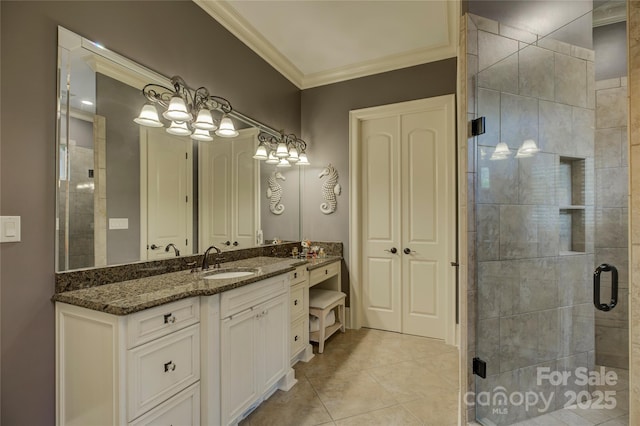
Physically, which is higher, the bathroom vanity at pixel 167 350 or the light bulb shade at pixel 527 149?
the light bulb shade at pixel 527 149

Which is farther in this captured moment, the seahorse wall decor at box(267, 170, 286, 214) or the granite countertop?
the seahorse wall decor at box(267, 170, 286, 214)

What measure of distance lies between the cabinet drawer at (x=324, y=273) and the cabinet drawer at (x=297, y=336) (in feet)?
1.28

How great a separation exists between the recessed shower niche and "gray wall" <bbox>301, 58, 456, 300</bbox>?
1.55 metres

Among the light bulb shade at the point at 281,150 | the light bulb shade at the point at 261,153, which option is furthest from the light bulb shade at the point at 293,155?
the light bulb shade at the point at 261,153

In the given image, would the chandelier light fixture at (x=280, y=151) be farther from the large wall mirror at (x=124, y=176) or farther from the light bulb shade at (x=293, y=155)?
the large wall mirror at (x=124, y=176)

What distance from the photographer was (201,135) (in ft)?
6.97

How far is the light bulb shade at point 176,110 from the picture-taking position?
177 cm

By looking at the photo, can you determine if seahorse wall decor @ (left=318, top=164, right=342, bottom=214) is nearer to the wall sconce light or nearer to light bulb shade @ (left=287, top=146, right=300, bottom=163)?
light bulb shade @ (left=287, top=146, right=300, bottom=163)

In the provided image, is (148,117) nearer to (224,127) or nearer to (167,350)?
(224,127)

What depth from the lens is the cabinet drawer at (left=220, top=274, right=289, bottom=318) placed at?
1586mm

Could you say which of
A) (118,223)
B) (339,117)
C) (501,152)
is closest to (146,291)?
(118,223)

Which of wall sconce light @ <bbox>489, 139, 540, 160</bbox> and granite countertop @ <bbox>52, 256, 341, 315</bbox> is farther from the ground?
wall sconce light @ <bbox>489, 139, 540, 160</bbox>

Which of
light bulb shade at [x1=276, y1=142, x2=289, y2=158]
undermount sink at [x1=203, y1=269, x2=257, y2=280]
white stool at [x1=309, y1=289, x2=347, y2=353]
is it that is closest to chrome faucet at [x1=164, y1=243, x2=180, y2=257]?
undermount sink at [x1=203, y1=269, x2=257, y2=280]

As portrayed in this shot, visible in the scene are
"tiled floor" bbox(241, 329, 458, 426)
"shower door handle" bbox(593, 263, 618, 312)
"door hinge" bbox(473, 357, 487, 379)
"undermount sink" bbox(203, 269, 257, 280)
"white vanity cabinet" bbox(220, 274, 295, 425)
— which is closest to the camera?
"shower door handle" bbox(593, 263, 618, 312)
